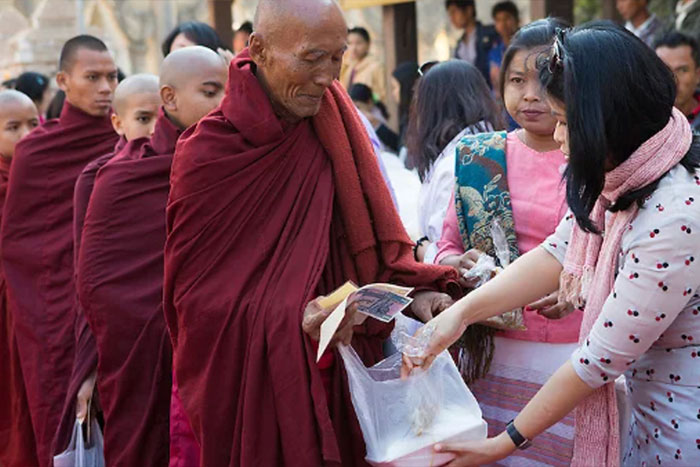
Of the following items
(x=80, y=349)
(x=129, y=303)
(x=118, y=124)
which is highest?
(x=118, y=124)

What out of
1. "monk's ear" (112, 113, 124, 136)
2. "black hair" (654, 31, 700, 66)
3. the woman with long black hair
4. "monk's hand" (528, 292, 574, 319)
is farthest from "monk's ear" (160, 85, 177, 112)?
"black hair" (654, 31, 700, 66)

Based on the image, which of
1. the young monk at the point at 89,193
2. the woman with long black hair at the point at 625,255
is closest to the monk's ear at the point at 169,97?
the young monk at the point at 89,193

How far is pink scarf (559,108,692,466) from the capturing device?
2.07m

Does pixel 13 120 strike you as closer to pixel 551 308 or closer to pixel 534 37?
pixel 534 37

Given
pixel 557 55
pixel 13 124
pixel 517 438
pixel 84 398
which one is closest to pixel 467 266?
pixel 517 438

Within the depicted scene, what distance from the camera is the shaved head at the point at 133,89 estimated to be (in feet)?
13.8

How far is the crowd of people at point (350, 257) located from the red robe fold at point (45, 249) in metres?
0.02

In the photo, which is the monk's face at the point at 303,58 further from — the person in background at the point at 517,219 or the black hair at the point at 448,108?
the black hair at the point at 448,108

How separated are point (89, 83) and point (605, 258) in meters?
3.40

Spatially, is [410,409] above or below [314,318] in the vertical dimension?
below

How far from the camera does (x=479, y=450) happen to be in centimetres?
234

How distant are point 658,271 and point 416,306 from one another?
3.27 feet

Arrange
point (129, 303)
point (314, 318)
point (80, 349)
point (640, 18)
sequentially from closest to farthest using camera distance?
point (314, 318)
point (129, 303)
point (80, 349)
point (640, 18)

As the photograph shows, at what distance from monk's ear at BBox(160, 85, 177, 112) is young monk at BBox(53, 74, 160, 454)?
12.5 inches
